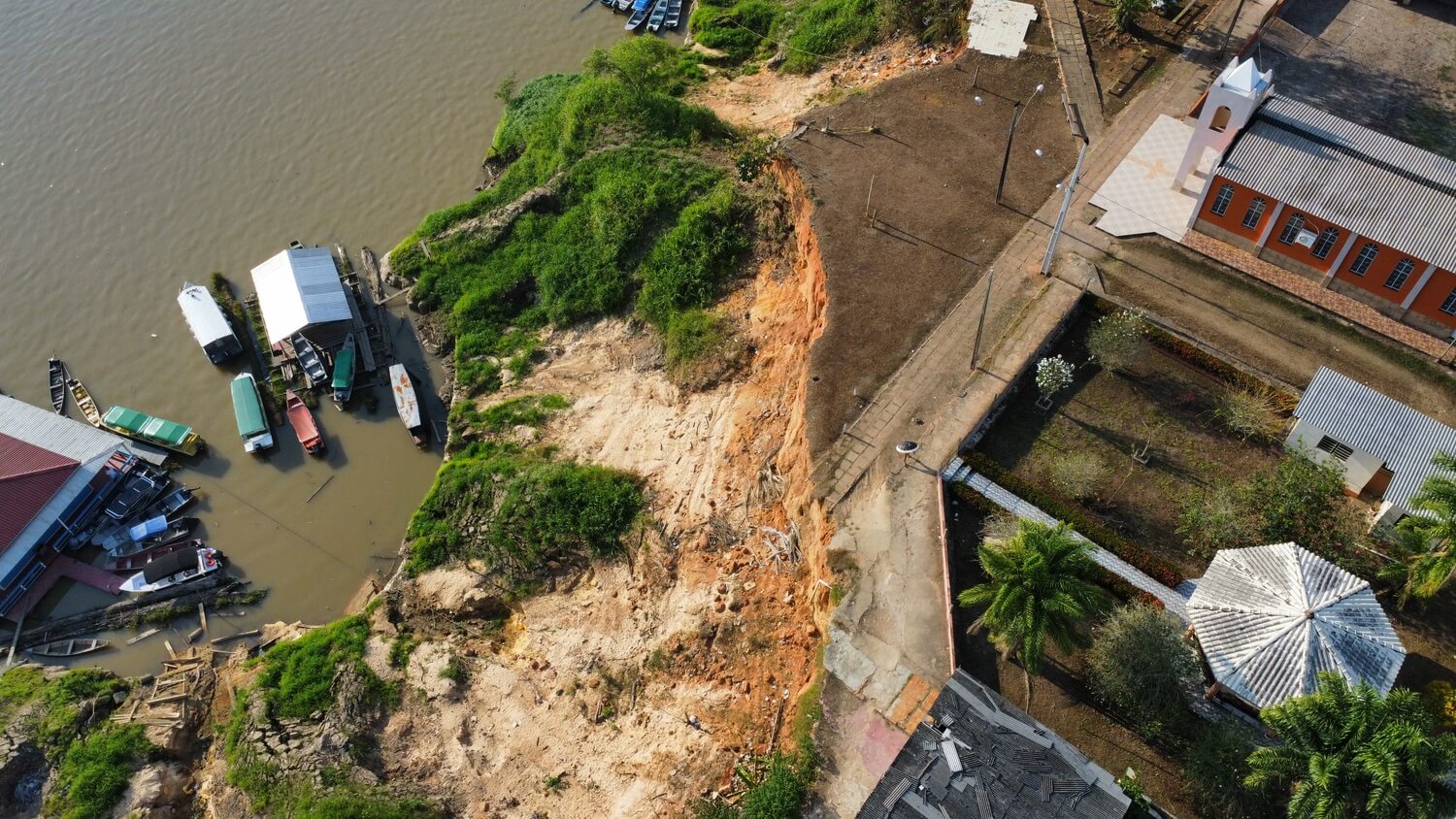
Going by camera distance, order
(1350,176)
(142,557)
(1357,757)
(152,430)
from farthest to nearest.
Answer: (152,430) → (142,557) → (1350,176) → (1357,757)

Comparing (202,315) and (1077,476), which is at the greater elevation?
(1077,476)

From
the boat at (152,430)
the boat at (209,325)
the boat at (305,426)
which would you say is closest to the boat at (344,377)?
the boat at (305,426)

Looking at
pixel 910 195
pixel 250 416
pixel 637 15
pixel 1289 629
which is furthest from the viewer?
pixel 637 15

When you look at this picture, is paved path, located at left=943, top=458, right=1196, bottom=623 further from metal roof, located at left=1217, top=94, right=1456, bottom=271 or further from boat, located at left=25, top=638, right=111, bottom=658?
boat, located at left=25, top=638, right=111, bottom=658

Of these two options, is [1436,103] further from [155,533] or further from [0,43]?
[0,43]

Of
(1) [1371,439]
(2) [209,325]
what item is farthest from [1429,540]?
(2) [209,325]

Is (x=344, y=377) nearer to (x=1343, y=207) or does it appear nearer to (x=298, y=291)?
(x=298, y=291)

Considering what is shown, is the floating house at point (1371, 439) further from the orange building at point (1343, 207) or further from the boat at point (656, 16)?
the boat at point (656, 16)
